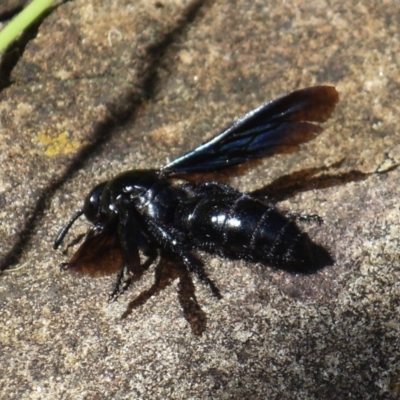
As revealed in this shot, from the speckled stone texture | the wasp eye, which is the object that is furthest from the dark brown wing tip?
the wasp eye

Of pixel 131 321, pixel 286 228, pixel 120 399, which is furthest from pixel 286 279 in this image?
pixel 120 399

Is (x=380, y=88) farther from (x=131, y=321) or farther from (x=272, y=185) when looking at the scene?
(x=131, y=321)

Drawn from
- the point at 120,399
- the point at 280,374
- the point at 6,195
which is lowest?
the point at 280,374

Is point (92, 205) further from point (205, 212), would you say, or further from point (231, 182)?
point (231, 182)

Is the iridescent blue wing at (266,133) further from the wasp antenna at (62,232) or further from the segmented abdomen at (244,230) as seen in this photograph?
the wasp antenna at (62,232)

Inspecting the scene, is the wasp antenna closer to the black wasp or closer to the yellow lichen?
the black wasp

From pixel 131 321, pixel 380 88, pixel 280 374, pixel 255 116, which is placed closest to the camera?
pixel 280 374

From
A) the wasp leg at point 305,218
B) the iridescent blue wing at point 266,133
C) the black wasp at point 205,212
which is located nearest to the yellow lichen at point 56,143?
the black wasp at point 205,212
